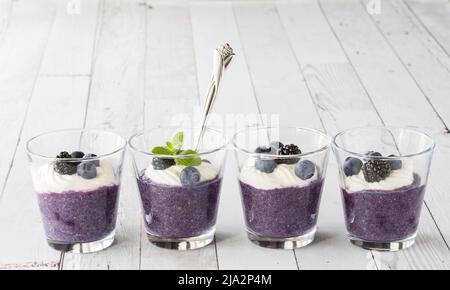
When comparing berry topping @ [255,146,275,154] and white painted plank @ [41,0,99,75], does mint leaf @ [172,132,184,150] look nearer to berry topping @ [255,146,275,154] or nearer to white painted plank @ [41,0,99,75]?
berry topping @ [255,146,275,154]

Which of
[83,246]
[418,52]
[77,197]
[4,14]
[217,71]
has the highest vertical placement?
[217,71]

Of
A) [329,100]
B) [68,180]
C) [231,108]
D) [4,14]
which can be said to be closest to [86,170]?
[68,180]

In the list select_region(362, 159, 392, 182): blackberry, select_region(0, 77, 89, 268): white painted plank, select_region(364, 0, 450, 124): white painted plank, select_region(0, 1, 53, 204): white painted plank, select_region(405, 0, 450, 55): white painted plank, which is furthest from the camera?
select_region(405, 0, 450, 55): white painted plank

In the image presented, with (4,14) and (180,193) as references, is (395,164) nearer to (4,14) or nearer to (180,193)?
(180,193)

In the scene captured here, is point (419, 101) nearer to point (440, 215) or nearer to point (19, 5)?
point (440, 215)

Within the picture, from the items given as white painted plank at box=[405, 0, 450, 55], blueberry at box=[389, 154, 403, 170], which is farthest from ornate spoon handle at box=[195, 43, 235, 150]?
white painted plank at box=[405, 0, 450, 55]

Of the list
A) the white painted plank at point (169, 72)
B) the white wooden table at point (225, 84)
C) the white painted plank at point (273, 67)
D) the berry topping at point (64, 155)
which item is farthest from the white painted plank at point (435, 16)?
the berry topping at point (64, 155)

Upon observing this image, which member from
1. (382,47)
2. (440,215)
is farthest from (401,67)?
(440,215)
